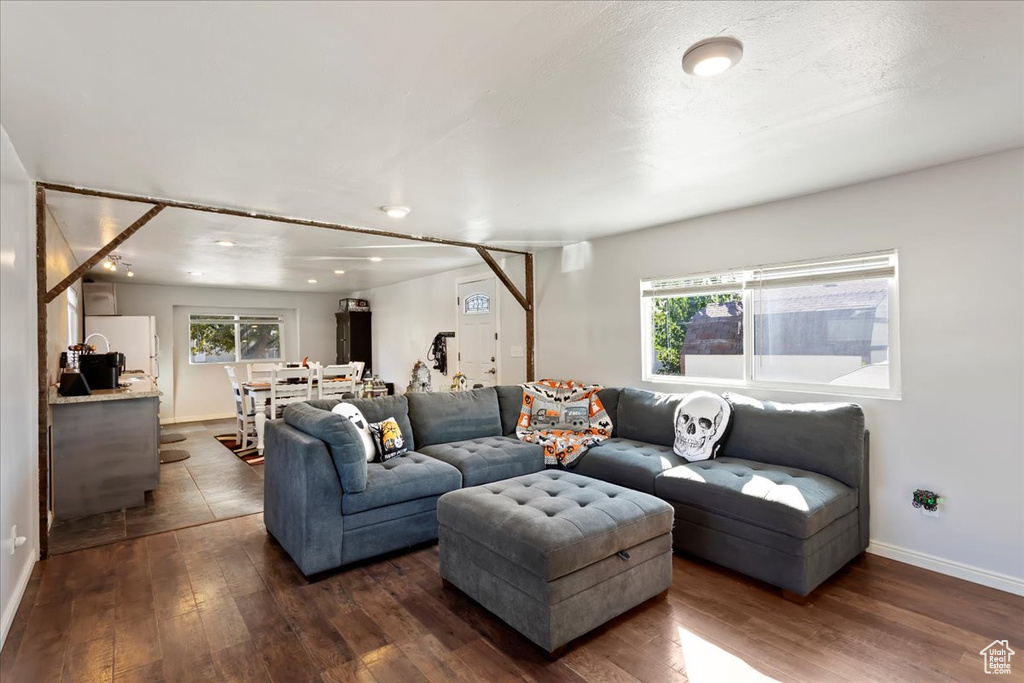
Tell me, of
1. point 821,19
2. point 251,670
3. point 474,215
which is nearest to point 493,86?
point 821,19

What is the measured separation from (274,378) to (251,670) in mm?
3968

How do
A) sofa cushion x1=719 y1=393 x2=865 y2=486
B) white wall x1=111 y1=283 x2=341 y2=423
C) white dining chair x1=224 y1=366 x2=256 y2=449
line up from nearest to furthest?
sofa cushion x1=719 y1=393 x2=865 y2=486 → white dining chair x1=224 y1=366 x2=256 y2=449 → white wall x1=111 y1=283 x2=341 y2=423

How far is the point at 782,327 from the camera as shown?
3.45m

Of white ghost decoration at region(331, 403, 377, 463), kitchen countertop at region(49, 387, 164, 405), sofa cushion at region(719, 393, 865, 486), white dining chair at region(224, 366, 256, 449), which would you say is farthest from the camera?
white dining chair at region(224, 366, 256, 449)

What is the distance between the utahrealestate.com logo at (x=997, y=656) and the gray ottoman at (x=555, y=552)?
3.93ft

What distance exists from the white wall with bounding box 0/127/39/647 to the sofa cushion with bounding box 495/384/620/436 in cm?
296

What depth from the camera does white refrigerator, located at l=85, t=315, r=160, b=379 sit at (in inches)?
241

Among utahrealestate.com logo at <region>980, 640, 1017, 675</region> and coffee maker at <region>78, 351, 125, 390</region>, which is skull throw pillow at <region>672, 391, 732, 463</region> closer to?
utahrealestate.com logo at <region>980, 640, 1017, 675</region>

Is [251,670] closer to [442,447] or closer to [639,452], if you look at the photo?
[442,447]

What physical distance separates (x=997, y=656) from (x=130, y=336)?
812 cm

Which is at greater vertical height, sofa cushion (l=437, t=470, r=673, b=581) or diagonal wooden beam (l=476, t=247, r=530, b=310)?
diagonal wooden beam (l=476, t=247, r=530, b=310)

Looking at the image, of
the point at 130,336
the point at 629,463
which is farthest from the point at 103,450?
the point at 629,463

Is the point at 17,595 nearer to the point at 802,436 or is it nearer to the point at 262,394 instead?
the point at 262,394

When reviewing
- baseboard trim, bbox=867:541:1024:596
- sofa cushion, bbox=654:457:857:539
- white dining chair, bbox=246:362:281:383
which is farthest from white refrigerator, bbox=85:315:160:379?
baseboard trim, bbox=867:541:1024:596
